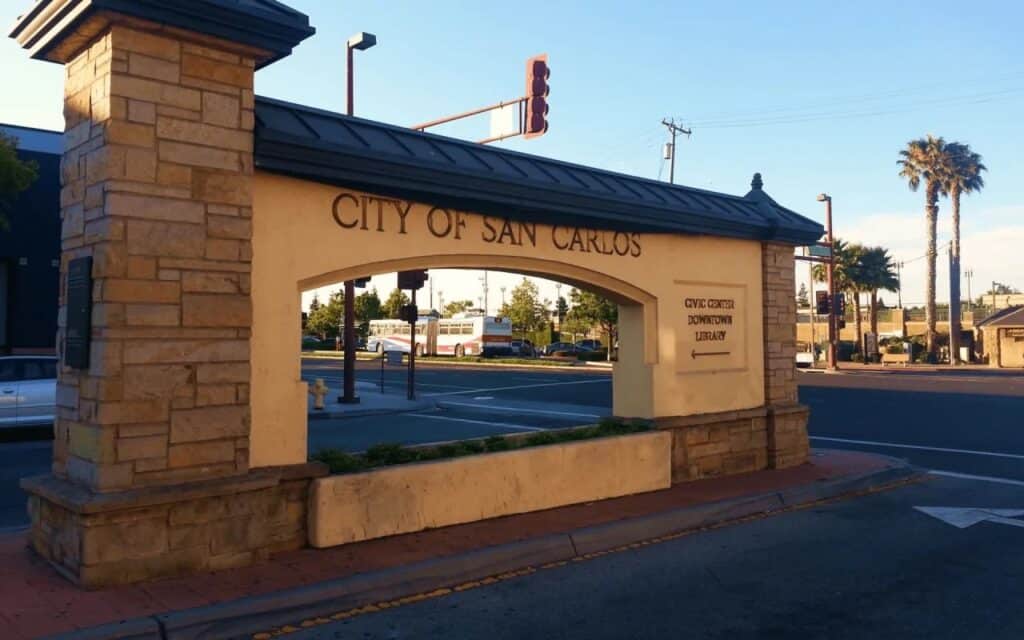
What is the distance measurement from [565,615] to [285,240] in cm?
381

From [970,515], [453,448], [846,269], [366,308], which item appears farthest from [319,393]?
[366,308]

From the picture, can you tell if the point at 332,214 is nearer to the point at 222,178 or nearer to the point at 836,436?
the point at 222,178

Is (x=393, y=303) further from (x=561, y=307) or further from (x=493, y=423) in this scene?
(x=493, y=423)

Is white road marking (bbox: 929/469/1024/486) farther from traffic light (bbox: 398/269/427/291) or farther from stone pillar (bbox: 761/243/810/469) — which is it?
traffic light (bbox: 398/269/427/291)

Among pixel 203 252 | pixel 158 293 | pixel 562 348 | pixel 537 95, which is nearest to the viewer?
pixel 158 293

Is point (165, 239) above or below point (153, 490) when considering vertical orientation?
above

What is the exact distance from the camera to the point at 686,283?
10.8 meters

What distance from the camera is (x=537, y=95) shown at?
13234mm

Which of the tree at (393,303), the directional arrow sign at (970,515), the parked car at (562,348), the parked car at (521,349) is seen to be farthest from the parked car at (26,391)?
the tree at (393,303)

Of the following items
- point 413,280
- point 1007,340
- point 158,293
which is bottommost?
point 158,293

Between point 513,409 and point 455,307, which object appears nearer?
point 513,409

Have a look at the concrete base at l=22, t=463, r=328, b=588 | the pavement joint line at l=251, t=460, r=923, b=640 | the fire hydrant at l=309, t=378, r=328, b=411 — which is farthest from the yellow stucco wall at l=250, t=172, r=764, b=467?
the fire hydrant at l=309, t=378, r=328, b=411

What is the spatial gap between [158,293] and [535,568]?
3804 mm

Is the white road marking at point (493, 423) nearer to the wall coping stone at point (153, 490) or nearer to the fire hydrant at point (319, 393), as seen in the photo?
the fire hydrant at point (319, 393)
